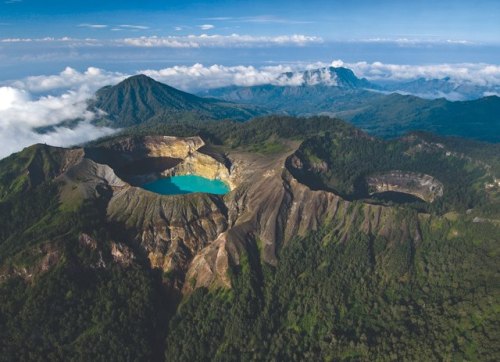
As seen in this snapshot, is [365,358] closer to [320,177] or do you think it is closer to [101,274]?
[101,274]

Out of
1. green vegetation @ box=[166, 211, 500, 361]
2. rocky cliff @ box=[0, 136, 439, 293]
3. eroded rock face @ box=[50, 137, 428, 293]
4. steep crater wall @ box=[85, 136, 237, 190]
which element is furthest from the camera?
steep crater wall @ box=[85, 136, 237, 190]

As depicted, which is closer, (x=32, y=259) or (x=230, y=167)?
(x=32, y=259)

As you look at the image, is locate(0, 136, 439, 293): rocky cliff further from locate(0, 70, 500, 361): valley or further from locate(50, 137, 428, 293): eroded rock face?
locate(0, 70, 500, 361): valley

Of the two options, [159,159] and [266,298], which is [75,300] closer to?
[266,298]

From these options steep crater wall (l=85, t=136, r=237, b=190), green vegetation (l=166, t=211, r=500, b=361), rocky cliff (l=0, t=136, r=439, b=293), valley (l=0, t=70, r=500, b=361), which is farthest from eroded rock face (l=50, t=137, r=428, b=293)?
steep crater wall (l=85, t=136, r=237, b=190)

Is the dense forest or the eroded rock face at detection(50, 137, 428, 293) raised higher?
the eroded rock face at detection(50, 137, 428, 293)

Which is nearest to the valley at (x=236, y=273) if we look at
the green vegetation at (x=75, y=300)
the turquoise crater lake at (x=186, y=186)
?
the green vegetation at (x=75, y=300)

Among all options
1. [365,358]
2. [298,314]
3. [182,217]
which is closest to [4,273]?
[182,217]

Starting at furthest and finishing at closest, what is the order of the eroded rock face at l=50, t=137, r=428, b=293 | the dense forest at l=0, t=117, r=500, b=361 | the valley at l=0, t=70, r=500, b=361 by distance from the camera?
the eroded rock face at l=50, t=137, r=428, b=293 → the valley at l=0, t=70, r=500, b=361 → the dense forest at l=0, t=117, r=500, b=361
